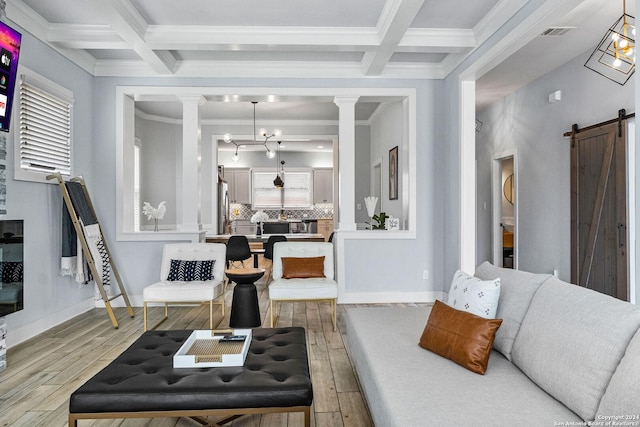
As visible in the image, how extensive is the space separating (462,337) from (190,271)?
124 inches

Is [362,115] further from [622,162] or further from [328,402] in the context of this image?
[328,402]

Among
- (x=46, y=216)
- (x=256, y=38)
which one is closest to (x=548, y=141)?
(x=256, y=38)

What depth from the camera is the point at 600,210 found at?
4445 millimetres

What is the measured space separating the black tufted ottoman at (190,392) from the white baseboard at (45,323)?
2.26 meters

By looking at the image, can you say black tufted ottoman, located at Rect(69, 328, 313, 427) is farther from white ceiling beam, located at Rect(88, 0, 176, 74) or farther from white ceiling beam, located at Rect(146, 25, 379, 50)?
white ceiling beam, located at Rect(146, 25, 379, 50)

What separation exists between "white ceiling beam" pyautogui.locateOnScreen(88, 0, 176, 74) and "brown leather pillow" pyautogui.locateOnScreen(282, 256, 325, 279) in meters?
2.53

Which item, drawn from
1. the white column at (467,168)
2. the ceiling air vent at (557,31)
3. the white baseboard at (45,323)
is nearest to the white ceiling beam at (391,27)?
the white column at (467,168)

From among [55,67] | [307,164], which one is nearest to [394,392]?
[55,67]

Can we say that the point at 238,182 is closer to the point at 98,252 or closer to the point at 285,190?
the point at 285,190

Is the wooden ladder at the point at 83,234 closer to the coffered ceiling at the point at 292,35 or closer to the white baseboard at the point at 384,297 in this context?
the coffered ceiling at the point at 292,35

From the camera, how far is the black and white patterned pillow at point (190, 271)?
173 inches

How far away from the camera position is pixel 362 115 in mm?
7930

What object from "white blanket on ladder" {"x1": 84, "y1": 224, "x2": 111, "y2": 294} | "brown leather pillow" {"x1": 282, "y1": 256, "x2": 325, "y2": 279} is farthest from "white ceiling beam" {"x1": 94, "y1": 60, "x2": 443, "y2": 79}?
"brown leather pillow" {"x1": 282, "y1": 256, "x2": 325, "y2": 279}

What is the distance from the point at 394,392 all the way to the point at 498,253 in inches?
232
